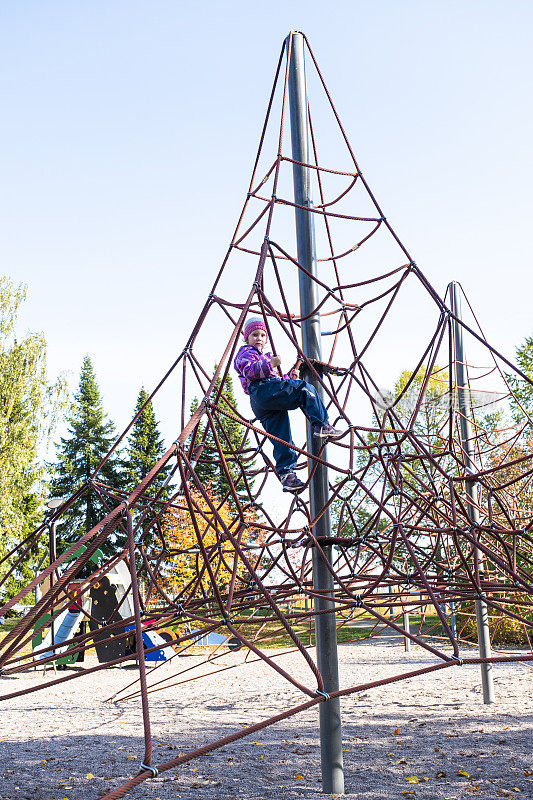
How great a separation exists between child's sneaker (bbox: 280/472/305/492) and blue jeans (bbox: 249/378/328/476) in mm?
31

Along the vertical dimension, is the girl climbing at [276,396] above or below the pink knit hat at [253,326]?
below

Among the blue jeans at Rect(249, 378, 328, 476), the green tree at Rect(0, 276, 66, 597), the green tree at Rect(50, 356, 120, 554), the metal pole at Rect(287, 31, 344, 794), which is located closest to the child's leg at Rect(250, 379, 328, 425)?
the blue jeans at Rect(249, 378, 328, 476)

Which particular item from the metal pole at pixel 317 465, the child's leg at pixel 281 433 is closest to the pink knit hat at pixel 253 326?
the metal pole at pixel 317 465

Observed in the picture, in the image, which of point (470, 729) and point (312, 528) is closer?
point (312, 528)

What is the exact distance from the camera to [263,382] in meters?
4.80

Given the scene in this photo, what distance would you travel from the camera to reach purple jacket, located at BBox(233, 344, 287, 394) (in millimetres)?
4793

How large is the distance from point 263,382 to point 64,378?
19.2 meters

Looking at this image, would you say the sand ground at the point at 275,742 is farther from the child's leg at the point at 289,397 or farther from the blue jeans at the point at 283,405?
the child's leg at the point at 289,397

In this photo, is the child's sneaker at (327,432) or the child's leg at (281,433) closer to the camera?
the child's sneaker at (327,432)

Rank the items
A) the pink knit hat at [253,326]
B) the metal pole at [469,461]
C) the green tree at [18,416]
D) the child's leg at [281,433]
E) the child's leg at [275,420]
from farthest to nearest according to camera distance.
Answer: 1. the green tree at [18,416]
2. the metal pole at [469,461]
3. the child's leg at [281,433]
4. the pink knit hat at [253,326]
5. the child's leg at [275,420]

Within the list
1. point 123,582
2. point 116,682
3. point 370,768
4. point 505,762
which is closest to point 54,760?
point 370,768

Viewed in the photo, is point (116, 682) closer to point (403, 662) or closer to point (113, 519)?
point (403, 662)

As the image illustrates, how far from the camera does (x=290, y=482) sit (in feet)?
16.8

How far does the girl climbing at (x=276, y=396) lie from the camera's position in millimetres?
4723
